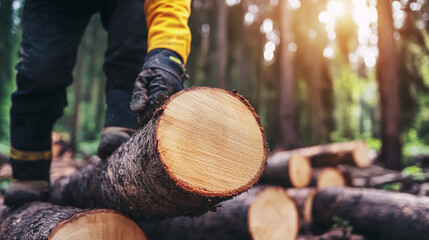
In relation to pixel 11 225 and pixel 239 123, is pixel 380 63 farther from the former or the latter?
pixel 11 225

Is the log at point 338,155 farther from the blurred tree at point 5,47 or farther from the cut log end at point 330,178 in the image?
the blurred tree at point 5,47

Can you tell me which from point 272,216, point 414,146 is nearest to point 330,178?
point 272,216

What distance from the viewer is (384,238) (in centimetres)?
222

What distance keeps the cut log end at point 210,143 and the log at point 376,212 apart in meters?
1.67

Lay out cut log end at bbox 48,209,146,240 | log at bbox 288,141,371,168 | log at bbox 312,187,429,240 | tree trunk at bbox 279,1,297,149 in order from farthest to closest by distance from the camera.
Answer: tree trunk at bbox 279,1,297,149 < log at bbox 288,141,371,168 < log at bbox 312,187,429,240 < cut log end at bbox 48,209,146,240

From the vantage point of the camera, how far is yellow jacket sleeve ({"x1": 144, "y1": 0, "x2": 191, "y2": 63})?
52.4 inches

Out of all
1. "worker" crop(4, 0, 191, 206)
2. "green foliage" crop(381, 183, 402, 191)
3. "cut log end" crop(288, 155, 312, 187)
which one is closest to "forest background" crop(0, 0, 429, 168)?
"green foliage" crop(381, 183, 402, 191)

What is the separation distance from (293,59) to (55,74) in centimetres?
953

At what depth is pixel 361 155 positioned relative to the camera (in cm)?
446

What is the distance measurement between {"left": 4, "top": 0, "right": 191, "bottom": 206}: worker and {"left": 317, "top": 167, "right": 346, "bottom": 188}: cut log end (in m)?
2.98

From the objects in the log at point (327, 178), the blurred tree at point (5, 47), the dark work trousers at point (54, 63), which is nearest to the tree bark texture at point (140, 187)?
the dark work trousers at point (54, 63)

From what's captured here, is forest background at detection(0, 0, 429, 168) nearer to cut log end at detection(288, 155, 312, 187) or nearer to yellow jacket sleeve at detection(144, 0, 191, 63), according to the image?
cut log end at detection(288, 155, 312, 187)

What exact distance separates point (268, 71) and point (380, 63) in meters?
5.43

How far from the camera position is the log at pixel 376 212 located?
6.86 feet
